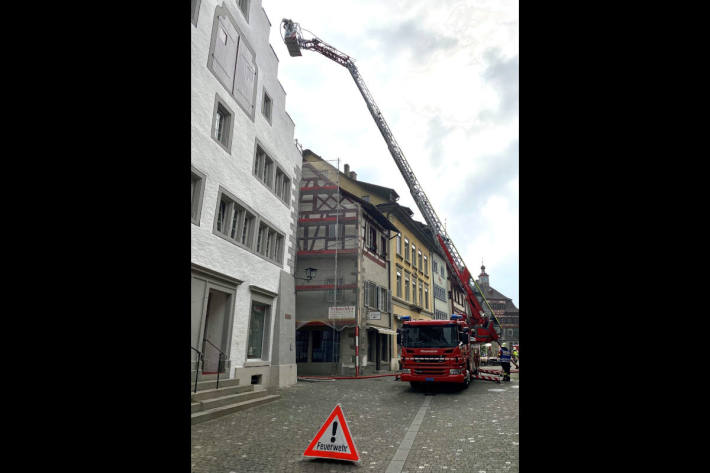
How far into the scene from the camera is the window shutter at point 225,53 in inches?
491

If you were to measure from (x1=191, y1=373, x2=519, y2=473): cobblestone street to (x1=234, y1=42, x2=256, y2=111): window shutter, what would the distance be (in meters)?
9.47

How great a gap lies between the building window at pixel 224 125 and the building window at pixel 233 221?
1.62m

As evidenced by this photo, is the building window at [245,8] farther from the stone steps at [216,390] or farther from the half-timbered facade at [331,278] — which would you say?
the stone steps at [216,390]

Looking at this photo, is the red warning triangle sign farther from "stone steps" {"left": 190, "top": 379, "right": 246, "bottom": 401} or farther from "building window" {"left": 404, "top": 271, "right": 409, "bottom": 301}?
"building window" {"left": 404, "top": 271, "right": 409, "bottom": 301}

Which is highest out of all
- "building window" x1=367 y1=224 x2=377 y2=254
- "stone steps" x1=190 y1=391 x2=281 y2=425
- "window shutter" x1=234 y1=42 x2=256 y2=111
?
"window shutter" x1=234 y1=42 x2=256 y2=111

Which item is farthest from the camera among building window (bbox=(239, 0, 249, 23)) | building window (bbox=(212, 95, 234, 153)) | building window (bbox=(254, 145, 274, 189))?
building window (bbox=(254, 145, 274, 189))

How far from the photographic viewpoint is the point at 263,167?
15656 millimetres

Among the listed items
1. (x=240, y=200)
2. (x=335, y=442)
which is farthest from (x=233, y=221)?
(x=335, y=442)

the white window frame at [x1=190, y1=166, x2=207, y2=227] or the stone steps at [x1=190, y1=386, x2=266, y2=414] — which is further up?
the white window frame at [x1=190, y1=166, x2=207, y2=227]

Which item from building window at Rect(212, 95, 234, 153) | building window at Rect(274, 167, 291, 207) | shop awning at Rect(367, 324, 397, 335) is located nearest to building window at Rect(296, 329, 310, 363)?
shop awning at Rect(367, 324, 397, 335)

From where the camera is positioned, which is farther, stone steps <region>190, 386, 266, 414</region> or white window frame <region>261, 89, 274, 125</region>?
white window frame <region>261, 89, 274, 125</region>

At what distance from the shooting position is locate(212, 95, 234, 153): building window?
12891 millimetres
